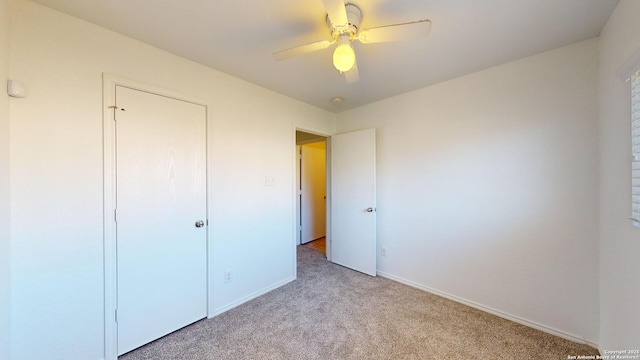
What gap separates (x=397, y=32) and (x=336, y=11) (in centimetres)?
36

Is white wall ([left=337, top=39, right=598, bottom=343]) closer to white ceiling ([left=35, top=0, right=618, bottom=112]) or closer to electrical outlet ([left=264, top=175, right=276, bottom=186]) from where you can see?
white ceiling ([left=35, top=0, right=618, bottom=112])

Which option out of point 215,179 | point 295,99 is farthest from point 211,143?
point 295,99

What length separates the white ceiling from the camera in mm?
1342

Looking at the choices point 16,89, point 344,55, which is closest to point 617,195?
point 344,55

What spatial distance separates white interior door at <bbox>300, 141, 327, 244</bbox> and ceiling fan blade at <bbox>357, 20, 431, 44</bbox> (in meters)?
3.20

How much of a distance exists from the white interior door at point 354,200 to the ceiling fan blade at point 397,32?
65.3 inches

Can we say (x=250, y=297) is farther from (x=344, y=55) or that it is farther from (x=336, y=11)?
(x=336, y=11)

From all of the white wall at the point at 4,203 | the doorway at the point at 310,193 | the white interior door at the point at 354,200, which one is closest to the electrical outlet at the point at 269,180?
the white interior door at the point at 354,200

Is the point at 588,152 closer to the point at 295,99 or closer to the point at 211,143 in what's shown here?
the point at 295,99

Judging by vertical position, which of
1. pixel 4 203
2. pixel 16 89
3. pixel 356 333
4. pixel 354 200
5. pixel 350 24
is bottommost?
pixel 356 333

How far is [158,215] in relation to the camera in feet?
5.87

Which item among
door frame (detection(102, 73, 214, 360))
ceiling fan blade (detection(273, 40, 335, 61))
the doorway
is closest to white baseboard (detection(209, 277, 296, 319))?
door frame (detection(102, 73, 214, 360))

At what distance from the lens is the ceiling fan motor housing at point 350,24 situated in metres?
1.26

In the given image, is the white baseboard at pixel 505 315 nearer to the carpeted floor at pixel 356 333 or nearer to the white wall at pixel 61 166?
the carpeted floor at pixel 356 333
